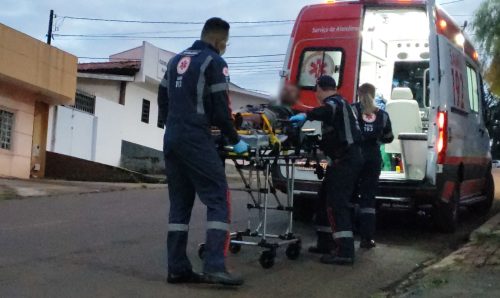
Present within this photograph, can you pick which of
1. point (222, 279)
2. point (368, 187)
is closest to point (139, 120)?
point (368, 187)

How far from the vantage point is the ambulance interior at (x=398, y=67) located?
347 inches

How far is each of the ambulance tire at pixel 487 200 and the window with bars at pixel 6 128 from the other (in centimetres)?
1148

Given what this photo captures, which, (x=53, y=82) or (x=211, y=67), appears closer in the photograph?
(x=211, y=67)

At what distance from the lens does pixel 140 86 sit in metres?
24.1

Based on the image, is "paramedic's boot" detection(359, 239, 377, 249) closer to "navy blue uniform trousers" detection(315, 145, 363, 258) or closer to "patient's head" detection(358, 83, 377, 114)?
"navy blue uniform trousers" detection(315, 145, 363, 258)

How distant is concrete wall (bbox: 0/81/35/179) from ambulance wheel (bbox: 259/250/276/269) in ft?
40.3

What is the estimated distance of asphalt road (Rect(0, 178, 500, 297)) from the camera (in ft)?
16.9

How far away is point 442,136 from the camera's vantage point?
25.1ft

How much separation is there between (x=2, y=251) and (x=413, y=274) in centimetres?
385

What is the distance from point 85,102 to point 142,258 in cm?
1553

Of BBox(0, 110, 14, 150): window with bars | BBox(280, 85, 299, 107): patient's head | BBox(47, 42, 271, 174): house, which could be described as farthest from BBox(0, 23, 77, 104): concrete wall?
BBox(280, 85, 299, 107): patient's head

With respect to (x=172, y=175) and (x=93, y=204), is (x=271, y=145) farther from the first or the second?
(x=93, y=204)

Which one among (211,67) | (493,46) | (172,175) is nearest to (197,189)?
(172,175)

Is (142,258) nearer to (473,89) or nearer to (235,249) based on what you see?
(235,249)
